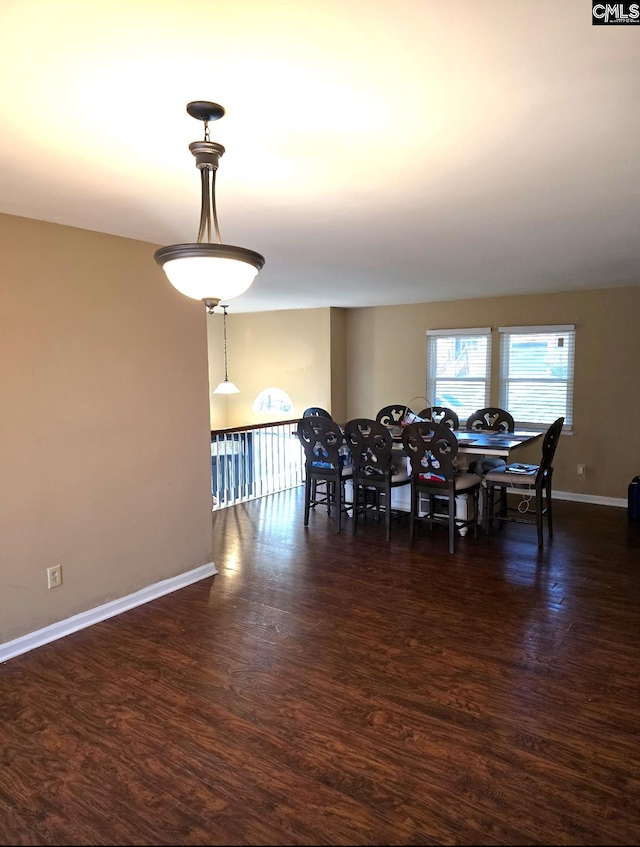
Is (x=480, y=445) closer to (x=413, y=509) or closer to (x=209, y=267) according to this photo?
(x=413, y=509)

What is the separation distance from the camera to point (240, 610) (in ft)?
11.3

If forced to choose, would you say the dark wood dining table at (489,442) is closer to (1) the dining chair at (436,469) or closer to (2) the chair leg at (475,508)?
(1) the dining chair at (436,469)

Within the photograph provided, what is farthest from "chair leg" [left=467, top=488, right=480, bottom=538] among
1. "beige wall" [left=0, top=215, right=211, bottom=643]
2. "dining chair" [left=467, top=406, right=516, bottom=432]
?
"beige wall" [left=0, top=215, right=211, bottom=643]

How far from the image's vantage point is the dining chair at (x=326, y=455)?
4.91 metres

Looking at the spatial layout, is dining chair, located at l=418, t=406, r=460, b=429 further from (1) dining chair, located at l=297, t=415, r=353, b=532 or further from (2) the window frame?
(1) dining chair, located at l=297, t=415, r=353, b=532

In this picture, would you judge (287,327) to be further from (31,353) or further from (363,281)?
(31,353)

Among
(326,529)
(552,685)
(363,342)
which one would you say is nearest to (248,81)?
(552,685)

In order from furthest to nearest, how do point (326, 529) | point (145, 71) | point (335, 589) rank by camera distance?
point (326, 529) < point (335, 589) < point (145, 71)

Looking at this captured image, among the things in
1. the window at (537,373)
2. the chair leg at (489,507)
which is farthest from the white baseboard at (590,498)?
the chair leg at (489,507)

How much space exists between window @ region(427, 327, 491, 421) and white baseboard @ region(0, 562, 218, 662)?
13.0 feet

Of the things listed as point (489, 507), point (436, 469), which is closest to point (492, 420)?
point (489, 507)

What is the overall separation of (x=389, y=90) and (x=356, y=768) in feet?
7.76

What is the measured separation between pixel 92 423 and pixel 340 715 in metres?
2.12

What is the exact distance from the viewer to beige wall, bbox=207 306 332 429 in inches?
297
